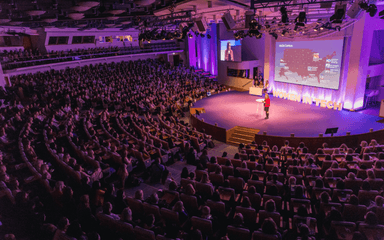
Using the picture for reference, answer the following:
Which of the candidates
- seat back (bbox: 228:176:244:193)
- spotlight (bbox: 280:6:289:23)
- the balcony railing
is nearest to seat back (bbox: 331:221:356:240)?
seat back (bbox: 228:176:244:193)

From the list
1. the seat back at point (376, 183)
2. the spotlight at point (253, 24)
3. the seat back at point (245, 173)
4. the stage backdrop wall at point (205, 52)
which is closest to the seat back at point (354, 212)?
the seat back at point (376, 183)

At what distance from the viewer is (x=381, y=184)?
20.0 feet

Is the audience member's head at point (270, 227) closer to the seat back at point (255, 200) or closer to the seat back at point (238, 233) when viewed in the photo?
the seat back at point (238, 233)

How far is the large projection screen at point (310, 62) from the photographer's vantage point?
1709 centimetres

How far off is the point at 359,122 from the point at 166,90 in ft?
49.3

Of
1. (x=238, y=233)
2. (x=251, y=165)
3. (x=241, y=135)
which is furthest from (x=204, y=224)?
(x=241, y=135)

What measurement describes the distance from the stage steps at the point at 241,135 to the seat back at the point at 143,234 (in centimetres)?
927

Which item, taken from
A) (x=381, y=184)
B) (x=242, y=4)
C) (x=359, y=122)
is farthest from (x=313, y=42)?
(x=381, y=184)

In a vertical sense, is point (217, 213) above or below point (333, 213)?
below

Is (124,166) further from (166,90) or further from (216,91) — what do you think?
(216,91)

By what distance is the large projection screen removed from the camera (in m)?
17.1

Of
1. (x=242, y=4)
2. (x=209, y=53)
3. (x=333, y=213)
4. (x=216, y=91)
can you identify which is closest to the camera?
(x=333, y=213)

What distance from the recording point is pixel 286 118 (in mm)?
15141

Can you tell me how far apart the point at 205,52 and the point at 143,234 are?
3144 centimetres
